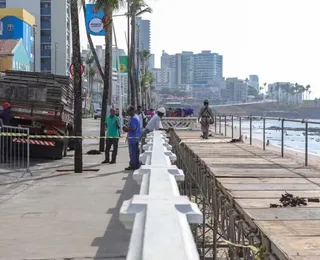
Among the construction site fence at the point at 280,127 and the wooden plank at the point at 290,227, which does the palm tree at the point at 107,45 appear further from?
the wooden plank at the point at 290,227

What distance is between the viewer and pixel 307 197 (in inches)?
188

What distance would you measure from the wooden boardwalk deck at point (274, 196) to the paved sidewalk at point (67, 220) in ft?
6.18

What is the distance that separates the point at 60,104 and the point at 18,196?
6903mm

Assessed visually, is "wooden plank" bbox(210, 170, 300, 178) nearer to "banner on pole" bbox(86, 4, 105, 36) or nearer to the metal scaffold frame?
the metal scaffold frame

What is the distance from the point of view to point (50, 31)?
10831cm

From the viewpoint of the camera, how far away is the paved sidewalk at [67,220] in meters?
6.91

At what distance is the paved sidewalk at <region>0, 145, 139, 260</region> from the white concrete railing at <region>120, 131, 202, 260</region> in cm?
329

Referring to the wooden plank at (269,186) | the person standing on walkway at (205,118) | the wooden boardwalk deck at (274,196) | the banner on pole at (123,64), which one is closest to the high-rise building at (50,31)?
the banner on pole at (123,64)

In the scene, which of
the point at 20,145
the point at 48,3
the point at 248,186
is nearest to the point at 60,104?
the point at 20,145

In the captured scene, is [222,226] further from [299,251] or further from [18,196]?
[18,196]

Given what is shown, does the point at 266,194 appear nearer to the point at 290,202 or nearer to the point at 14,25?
the point at 290,202

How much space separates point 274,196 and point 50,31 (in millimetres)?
108303

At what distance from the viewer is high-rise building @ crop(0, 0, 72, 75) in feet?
350

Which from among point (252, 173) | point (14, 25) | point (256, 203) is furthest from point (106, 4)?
point (14, 25)
